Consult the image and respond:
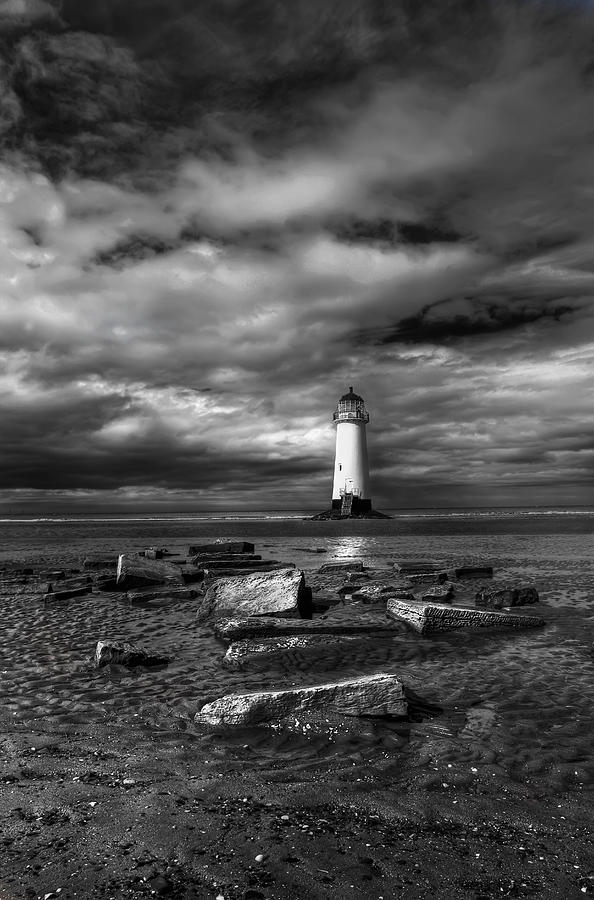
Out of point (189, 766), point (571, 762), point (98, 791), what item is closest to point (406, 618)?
point (571, 762)

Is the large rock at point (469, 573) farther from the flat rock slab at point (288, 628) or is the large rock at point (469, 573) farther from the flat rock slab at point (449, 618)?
the flat rock slab at point (288, 628)

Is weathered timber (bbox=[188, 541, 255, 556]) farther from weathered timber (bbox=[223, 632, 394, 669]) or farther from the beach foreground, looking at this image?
the beach foreground

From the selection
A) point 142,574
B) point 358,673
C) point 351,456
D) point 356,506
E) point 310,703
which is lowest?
point 358,673

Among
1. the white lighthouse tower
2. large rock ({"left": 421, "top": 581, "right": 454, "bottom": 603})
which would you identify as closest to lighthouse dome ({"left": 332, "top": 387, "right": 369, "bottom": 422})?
the white lighthouse tower

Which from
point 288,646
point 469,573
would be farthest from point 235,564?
point 288,646

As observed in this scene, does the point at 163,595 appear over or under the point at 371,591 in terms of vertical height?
under

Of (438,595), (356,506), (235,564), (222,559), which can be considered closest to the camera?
(438,595)

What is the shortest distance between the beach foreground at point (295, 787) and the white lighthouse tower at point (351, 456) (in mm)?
52434

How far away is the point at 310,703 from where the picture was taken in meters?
5.91

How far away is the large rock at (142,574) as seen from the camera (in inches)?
649

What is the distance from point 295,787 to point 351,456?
5660cm

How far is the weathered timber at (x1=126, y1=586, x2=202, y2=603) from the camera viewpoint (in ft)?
47.3

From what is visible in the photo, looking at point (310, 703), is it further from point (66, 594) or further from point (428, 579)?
point (428, 579)

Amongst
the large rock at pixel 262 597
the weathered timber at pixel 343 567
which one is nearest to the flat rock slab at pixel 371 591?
the large rock at pixel 262 597
